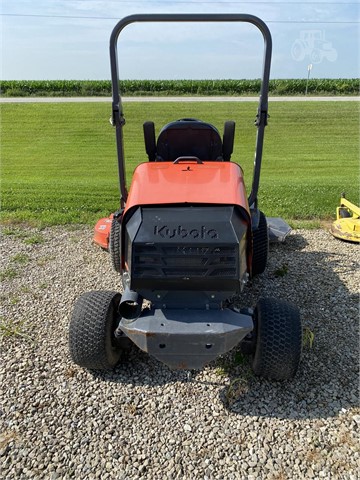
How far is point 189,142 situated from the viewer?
384 cm

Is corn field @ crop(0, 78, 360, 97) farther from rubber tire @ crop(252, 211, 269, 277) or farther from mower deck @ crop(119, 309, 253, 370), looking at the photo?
mower deck @ crop(119, 309, 253, 370)

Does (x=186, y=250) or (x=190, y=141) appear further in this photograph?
(x=190, y=141)

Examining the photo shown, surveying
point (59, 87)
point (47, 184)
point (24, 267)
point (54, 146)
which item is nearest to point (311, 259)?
point (24, 267)

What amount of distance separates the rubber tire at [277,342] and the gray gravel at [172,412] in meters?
0.17

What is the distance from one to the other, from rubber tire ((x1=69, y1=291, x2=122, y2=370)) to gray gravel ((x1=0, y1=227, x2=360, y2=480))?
150 millimetres

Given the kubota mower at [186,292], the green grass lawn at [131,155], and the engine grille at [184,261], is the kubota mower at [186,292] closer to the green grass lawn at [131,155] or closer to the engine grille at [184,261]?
the engine grille at [184,261]

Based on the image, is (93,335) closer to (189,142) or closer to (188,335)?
(188,335)

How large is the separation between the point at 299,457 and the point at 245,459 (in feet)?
0.91

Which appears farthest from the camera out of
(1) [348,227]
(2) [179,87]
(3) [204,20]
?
(2) [179,87]

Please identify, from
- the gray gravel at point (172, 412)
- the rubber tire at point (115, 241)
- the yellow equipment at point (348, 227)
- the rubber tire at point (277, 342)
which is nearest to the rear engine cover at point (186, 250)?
the rubber tire at point (277, 342)

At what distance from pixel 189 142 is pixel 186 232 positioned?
1.52m

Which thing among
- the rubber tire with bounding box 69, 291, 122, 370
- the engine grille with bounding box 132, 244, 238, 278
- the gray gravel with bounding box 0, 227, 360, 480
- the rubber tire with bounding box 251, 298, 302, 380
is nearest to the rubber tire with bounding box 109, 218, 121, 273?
the gray gravel with bounding box 0, 227, 360, 480

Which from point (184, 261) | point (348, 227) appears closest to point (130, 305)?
point (184, 261)

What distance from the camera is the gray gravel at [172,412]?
229cm
